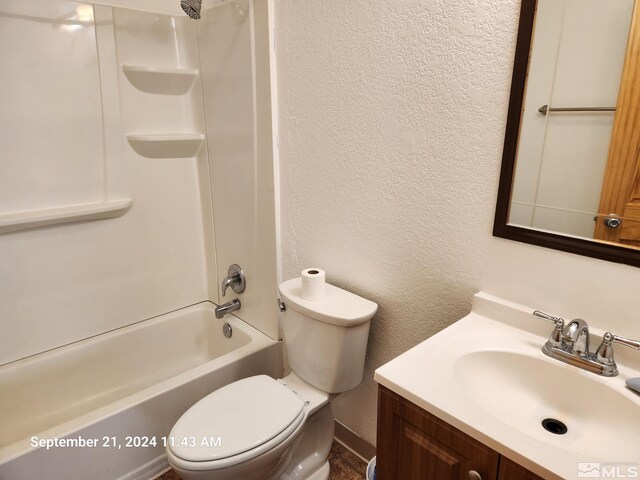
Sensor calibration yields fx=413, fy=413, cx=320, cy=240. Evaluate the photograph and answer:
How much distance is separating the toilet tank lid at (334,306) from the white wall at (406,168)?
70 mm

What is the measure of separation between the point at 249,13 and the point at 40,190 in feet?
3.76

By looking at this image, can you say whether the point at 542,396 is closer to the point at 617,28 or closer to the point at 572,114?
the point at 572,114

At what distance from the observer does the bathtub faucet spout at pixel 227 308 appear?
203cm

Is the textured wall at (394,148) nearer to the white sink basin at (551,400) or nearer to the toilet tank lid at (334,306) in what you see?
the toilet tank lid at (334,306)

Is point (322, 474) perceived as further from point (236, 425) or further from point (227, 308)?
point (227, 308)

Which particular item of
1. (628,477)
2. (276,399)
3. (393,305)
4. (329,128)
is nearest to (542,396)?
(628,477)

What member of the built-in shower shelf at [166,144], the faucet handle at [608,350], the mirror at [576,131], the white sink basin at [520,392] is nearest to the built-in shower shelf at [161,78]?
the built-in shower shelf at [166,144]

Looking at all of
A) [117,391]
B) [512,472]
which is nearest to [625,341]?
[512,472]

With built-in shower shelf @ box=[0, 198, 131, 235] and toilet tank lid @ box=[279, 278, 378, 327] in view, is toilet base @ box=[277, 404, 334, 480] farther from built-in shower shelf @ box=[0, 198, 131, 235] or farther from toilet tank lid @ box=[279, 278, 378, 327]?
built-in shower shelf @ box=[0, 198, 131, 235]

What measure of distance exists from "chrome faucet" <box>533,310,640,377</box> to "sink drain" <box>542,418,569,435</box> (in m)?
0.14

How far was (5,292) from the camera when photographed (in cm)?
174

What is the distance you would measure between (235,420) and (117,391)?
1.01 metres

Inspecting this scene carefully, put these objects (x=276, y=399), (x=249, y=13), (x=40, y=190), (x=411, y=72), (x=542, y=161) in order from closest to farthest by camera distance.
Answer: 1. (x=542, y=161)
2. (x=411, y=72)
3. (x=276, y=399)
4. (x=249, y=13)
5. (x=40, y=190)

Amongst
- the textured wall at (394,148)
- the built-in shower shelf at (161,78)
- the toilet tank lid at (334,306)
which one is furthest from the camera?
the built-in shower shelf at (161,78)
